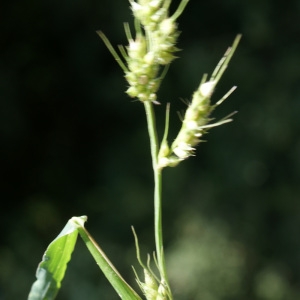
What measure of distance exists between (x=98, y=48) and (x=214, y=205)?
577mm

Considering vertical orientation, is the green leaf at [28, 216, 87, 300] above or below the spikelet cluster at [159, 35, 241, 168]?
below

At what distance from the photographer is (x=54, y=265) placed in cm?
56

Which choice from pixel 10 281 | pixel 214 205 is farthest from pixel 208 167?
pixel 10 281

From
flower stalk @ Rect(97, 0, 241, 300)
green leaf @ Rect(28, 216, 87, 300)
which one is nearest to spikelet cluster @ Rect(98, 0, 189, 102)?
flower stalk @ Rect(97, 0, 241, 300)

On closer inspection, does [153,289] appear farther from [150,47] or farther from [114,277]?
[150,47]

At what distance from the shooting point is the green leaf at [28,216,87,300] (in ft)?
1.76

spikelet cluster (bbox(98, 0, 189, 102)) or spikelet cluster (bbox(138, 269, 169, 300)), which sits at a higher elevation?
spikelet cluster (bbox(98, 0, 189, 102))

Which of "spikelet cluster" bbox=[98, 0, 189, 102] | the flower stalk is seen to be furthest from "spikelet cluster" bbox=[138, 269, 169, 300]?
"spikelet cluster" bbox=[98, 0, 189, 102]

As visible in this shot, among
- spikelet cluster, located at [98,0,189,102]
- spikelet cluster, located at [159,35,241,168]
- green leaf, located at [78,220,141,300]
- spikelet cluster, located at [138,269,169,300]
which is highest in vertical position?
spikelet cluster, located at [98,0,189,102]

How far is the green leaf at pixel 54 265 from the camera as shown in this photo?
538mm

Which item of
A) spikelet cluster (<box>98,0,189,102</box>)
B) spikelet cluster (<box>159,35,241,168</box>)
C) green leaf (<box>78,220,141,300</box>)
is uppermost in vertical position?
spikelet cluster (<box>98,0,189,102</box>)

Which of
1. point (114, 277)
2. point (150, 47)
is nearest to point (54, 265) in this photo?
point (114, 277)

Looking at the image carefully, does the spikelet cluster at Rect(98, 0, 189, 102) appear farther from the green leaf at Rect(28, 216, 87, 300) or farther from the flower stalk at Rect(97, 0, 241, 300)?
the green leaf at Rect(28, 216, 87, 300)

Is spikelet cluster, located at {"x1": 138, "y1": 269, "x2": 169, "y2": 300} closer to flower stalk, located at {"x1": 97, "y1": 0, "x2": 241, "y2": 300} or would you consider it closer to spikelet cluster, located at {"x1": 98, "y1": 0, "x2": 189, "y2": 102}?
flower stalk, located at {"x1": 97, "y1": 0, "x2": 241, "y2": 300}
